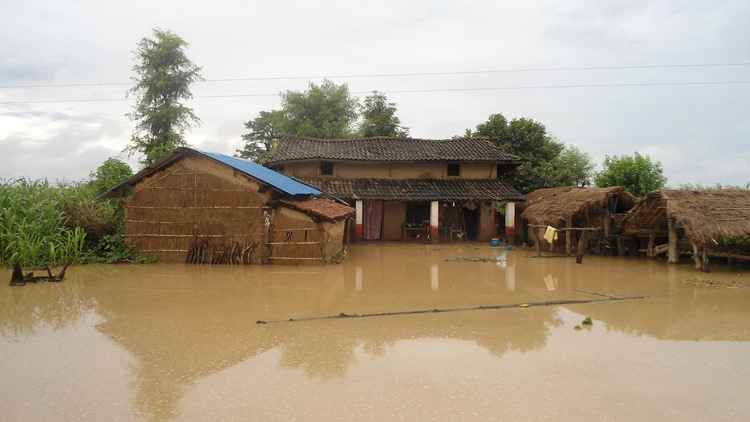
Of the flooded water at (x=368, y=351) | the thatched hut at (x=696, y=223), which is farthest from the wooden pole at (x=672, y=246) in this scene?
the flooded water at (x=368, y=351)

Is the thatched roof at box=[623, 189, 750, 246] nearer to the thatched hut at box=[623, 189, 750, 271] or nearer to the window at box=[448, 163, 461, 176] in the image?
the thatched hut at box=[623, 189, 750, 271]

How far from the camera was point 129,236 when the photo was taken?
14.5 metres

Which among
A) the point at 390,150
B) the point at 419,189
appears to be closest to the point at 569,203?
the point at 419,189

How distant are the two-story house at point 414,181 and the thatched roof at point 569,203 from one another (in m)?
2.57

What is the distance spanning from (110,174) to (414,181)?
1241 centimetres

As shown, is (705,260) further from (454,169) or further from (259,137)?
(259,137)

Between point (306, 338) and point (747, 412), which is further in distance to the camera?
point (306, 338)

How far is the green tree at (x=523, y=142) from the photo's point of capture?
2622 centimetres

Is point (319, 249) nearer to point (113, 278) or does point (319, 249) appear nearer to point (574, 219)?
point (113, 278)

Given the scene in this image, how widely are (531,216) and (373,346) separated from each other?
13572 millimetres

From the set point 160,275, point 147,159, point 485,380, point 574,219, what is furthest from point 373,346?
point 147,159

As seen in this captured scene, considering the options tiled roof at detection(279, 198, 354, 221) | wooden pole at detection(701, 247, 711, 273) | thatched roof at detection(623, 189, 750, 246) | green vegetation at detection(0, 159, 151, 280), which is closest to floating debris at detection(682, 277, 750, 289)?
wooden pole at detection(701, 247, 711, 273)

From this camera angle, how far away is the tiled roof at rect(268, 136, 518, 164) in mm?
22156

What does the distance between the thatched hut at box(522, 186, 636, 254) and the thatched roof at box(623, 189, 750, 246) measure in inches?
64.0
